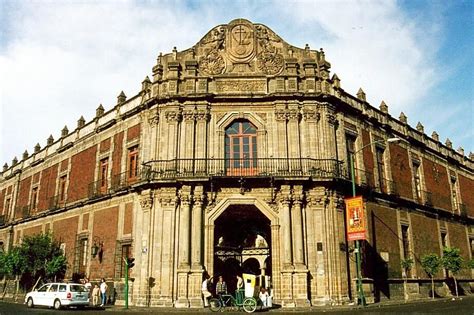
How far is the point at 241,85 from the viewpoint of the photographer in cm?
2233

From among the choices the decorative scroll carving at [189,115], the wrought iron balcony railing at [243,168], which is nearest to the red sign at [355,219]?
the wrought iron balcony railing at [243,168]

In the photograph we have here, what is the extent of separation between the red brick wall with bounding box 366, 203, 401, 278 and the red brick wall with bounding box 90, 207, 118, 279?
1368 cm

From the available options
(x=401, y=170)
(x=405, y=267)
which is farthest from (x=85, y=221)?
(x=401, y=170)

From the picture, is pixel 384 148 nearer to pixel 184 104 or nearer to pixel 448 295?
pixel 448 295

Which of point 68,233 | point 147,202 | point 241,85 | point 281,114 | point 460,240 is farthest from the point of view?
point 460,240

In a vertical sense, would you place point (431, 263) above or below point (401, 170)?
below

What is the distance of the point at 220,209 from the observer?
20.5 metres

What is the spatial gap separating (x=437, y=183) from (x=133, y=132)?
21.3 metres

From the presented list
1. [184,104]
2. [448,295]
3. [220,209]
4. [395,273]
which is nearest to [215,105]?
[184,104]

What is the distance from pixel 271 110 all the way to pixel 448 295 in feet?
53.7

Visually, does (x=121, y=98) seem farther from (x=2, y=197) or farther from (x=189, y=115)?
(x=2, y=197)

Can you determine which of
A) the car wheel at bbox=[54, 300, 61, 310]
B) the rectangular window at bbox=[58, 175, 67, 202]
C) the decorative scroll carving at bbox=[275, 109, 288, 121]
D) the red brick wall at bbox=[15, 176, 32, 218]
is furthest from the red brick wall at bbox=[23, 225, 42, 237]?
the decorative scroll carving at bbox=[275, 109, 288, 121]

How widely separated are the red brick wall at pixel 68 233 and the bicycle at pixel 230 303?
40.5 ft

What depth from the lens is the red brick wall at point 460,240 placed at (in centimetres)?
3006
